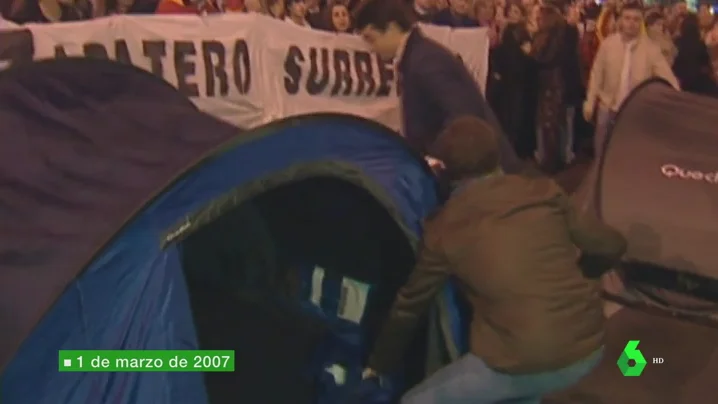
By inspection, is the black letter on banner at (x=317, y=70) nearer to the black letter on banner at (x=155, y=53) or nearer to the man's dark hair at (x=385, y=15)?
the black letter on banner at (x=155, y=53)

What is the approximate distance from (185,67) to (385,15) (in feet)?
5.49

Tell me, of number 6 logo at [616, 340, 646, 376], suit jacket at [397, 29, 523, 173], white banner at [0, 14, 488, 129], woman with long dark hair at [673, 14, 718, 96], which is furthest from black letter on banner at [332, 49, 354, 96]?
woman with long dark hair at [673, 14, 718, 96]

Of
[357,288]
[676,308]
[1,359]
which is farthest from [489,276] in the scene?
[676,308]

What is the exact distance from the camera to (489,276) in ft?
7.44

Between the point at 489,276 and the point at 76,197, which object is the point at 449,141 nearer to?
the point at 489,276

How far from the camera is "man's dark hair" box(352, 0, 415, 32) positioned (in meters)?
3.34

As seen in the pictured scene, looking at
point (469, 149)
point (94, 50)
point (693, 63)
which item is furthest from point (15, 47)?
point (693, 63)

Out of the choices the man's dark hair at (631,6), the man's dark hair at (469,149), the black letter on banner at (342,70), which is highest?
the man's dark hair at (469,149)

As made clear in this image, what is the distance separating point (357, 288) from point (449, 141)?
978mm

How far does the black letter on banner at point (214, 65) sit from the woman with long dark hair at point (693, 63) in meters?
3.82

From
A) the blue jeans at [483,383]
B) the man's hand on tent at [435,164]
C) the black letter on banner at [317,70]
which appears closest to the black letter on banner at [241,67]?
the black letter on banner at [317,70]

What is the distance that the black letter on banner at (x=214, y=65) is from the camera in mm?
4703

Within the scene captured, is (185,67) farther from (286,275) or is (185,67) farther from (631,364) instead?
(631,364)

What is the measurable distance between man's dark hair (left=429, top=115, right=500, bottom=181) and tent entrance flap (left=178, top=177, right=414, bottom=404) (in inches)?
20.7
